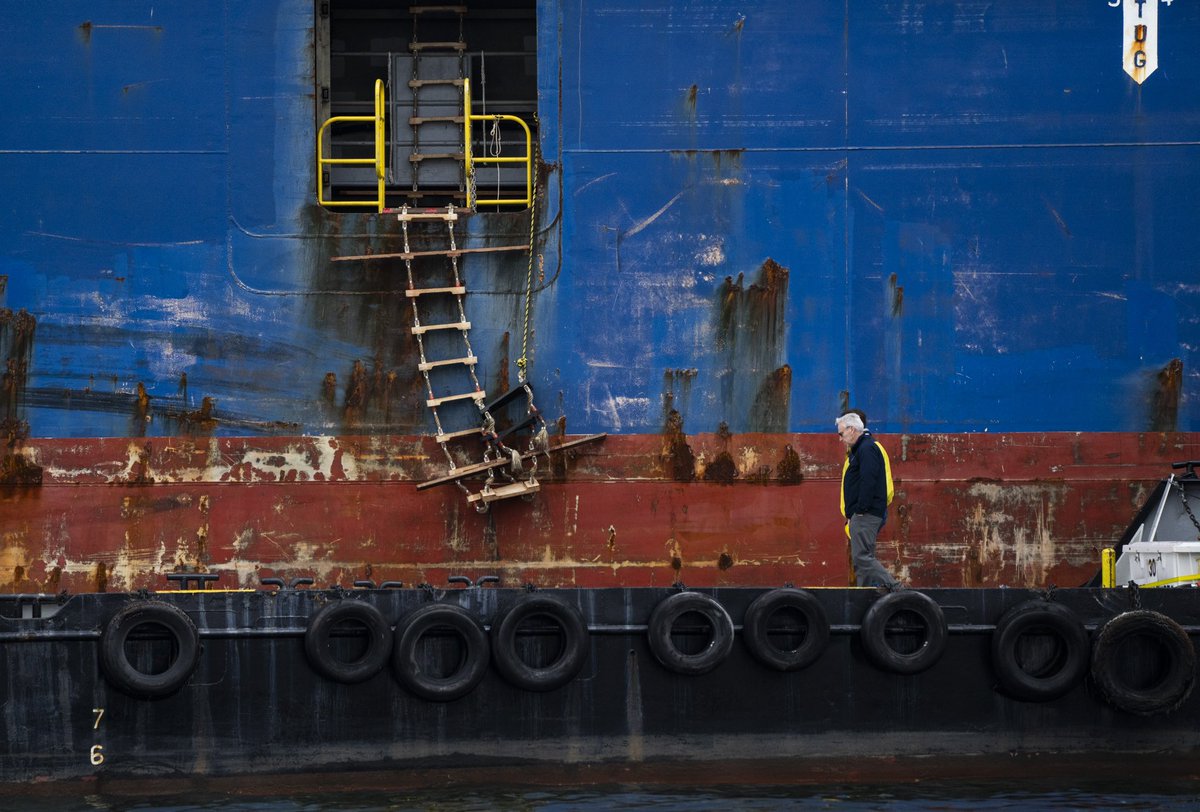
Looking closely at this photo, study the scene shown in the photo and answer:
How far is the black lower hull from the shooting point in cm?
979

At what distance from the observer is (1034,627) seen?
1021 cm

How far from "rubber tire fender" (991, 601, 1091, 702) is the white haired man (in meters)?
→ 0.84

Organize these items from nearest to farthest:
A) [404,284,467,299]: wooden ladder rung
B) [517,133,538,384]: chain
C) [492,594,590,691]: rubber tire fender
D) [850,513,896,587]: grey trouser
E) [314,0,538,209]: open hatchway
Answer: [492,594,590,691]: rubber tire fender
[850,513,896,587]: grey trouser
[404,284,467,299]: wooden ladder rung
[517,133,538,384]: chain
[314,0,538,209]: open hatchway

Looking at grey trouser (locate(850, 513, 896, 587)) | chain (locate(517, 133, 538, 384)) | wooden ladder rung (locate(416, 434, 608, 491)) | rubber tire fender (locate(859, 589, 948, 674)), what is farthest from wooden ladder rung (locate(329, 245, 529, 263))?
rubber tire fender (locate(859, 589, 948, 674))

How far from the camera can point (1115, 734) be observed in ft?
33.7

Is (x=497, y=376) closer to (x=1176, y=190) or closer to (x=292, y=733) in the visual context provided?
(x=292, y=733)

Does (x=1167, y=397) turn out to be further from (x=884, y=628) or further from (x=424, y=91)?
(x=424, y=91)

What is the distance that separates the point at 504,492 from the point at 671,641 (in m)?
1.74

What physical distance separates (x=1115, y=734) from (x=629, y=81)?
19.3 feet

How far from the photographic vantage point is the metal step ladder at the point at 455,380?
11.1 metres

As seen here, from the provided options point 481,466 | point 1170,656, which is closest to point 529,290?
point 481,466

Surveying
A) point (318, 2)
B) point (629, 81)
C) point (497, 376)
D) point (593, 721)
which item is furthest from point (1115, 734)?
point (318, 2)

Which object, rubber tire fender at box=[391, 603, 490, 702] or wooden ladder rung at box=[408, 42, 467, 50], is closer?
rubber tire fender at box=[391, 603, 490, 702]

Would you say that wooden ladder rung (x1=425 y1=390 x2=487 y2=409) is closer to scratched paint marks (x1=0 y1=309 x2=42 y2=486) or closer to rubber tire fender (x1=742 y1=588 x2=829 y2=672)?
rubber tire fender (x1=742 y1=588 x2=829 y2=672)
